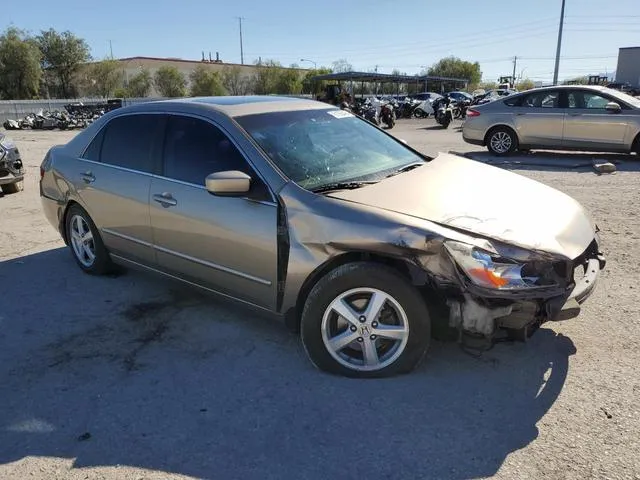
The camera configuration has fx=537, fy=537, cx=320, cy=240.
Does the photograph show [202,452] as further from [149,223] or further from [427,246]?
[149,223]

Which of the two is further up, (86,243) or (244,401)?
(86,243)

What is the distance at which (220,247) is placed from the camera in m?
3.69

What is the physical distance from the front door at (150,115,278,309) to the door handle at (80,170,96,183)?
A: 0.96m

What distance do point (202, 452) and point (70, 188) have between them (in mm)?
3378

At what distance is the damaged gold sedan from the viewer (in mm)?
2934

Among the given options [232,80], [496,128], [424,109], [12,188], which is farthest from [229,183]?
[232,80]

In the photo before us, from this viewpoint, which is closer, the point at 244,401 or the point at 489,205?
the point at 244,401

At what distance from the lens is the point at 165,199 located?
159 inches

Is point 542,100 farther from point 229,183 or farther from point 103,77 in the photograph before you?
point 103,77

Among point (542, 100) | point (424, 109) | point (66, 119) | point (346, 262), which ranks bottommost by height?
point (66, 119)

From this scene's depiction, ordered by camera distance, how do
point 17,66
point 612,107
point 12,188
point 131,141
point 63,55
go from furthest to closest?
1. point 63,55
2. point 17,66
3. point 612,107
4. point 12,188
5. point 131,141

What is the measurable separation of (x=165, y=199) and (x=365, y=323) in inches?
73.3

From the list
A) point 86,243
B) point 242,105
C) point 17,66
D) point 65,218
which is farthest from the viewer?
point 17,66

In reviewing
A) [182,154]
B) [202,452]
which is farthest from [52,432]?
[182,154]
